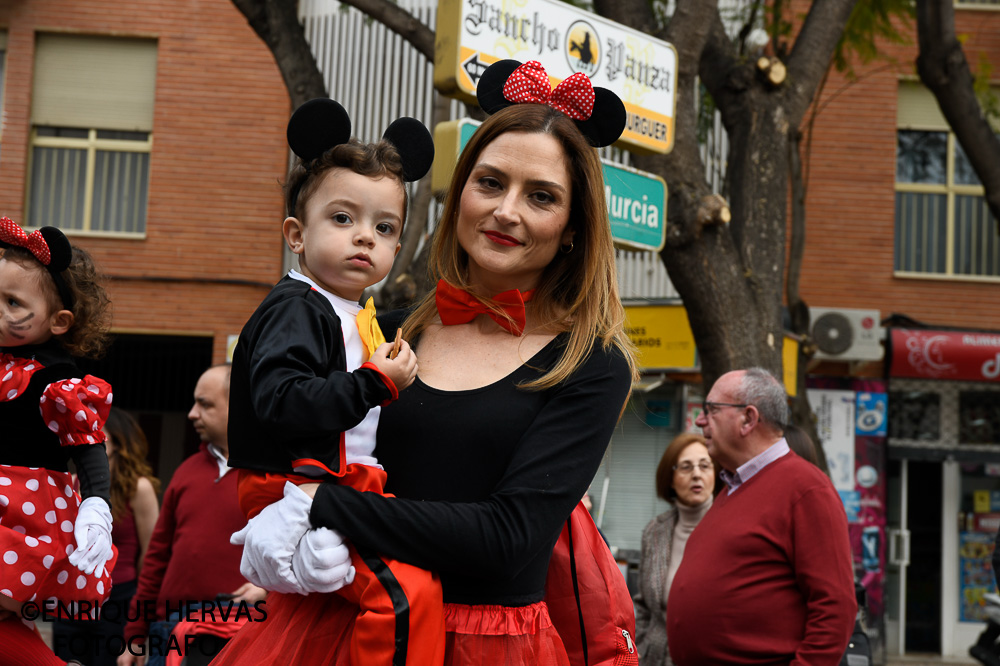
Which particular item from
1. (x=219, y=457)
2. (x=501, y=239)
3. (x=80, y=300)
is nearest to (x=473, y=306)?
(x=501, y=239)

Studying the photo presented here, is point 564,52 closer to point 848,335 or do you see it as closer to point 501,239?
point 501,239

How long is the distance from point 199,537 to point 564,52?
305 cm

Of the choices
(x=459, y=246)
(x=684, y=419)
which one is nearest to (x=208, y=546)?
(x=459, y=246)

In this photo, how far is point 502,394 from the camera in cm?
208

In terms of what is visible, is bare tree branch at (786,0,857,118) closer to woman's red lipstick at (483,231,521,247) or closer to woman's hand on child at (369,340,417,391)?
woman's red lipstick at (483,231,521,247)

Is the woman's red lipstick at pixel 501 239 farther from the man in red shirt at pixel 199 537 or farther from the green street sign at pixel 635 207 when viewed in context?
the green street sign at pixel 635 207

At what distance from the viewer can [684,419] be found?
500 inches

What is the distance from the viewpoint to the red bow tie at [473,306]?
2221 mm

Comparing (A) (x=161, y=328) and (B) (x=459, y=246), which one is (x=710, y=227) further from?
(A) (x=161, y=328)

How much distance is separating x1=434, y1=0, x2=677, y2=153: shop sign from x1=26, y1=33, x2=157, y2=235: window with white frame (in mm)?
9700

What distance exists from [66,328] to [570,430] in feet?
5.86

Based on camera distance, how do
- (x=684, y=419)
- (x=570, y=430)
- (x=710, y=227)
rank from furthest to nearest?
(x=684, y=419) → (x=710, y=227) → (x=570, y=430)

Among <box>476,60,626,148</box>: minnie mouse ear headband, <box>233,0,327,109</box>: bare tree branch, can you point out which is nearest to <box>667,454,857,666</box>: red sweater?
<box>476,60,626,148</box>: minnie mouse ear headband

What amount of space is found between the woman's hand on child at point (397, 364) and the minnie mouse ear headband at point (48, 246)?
1.52 metres
